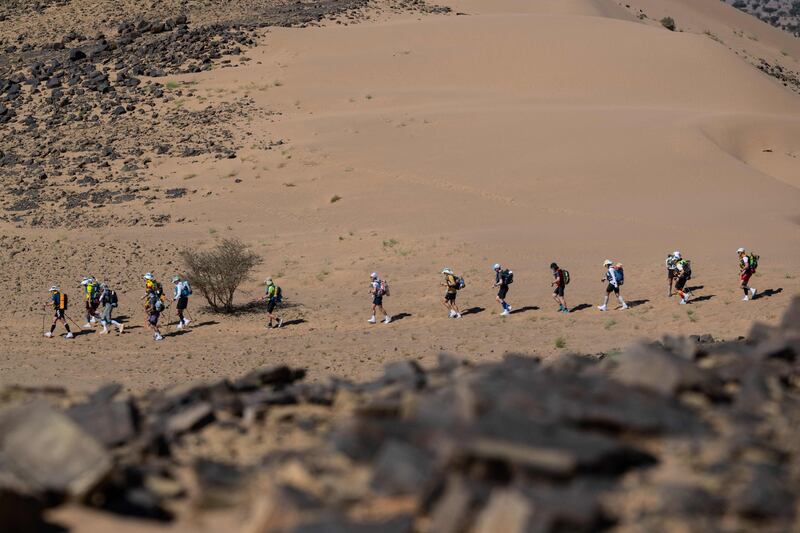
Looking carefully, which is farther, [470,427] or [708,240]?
[708,240]

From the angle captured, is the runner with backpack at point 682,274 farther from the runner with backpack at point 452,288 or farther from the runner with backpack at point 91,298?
the runner with backpack at point 91,298

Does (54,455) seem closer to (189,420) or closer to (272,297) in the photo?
(189,420)

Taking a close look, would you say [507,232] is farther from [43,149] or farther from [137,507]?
[137,507]

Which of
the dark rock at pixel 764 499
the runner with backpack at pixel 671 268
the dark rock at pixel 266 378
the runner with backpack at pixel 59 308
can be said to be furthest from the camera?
the runner with backpack at pixel 671 268

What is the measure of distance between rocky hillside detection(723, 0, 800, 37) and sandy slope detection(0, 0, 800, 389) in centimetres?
7481

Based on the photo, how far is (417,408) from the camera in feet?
29.3

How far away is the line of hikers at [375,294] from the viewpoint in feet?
80.3

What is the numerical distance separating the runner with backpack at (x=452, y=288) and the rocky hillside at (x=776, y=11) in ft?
355

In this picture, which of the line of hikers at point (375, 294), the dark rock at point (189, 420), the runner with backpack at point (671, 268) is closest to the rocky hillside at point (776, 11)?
the runner with backpack at point (671, 268)

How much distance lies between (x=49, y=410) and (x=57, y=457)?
1.68 ft

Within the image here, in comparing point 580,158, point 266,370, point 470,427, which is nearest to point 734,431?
point 470,427

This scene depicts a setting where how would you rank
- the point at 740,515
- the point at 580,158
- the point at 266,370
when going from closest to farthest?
the point at 740,515
the point at 266,370
the point at 580,158

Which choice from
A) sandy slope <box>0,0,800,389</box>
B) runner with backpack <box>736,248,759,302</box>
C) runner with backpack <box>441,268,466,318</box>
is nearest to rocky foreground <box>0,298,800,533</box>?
sandy slope <box>0,0,800,389</box>

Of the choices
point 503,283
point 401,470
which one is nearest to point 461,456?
point 401,470
